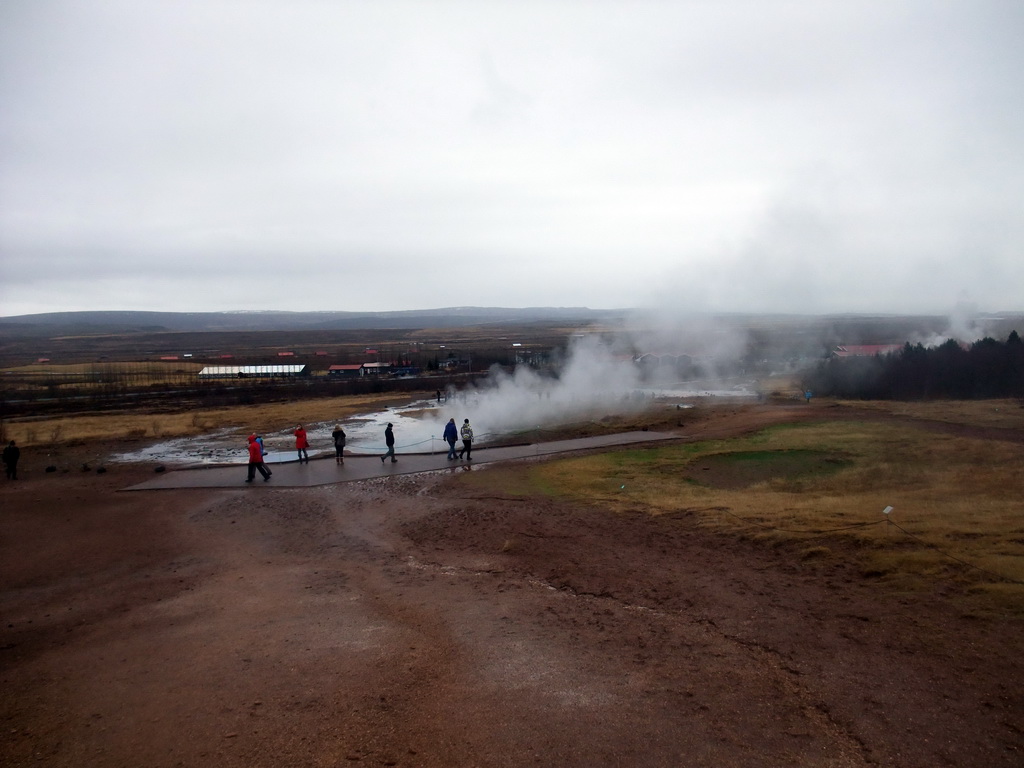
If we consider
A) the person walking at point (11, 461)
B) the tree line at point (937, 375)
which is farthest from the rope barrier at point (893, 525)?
the tree line at point (937, 375)

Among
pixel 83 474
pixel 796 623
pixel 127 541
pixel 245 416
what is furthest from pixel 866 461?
pixel 245 416

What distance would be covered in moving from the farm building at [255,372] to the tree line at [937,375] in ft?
158

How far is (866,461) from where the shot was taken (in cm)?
1917

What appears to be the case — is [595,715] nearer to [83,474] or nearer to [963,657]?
[963,657]

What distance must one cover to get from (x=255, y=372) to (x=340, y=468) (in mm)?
51942

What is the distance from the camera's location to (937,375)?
3931 centimetres

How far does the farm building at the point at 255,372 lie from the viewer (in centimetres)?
6512

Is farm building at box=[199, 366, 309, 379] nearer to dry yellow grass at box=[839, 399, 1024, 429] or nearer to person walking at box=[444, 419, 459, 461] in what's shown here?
person walking at box=[444, 419, 459, 461]

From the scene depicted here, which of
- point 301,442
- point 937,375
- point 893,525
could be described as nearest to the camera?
point 893,525

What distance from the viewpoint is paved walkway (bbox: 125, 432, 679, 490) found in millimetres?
19469

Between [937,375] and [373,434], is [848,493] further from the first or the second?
[937,375]

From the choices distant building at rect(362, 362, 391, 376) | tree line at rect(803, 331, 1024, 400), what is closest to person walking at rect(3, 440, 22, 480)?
tree line at rect(803, 331, 1024, 400)

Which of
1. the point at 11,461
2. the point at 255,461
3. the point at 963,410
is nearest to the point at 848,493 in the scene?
the point at 255,461

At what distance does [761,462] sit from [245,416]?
30097mm
